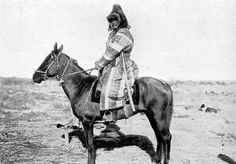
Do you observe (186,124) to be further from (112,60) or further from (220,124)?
(112,60)

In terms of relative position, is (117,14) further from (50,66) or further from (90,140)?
(90,140)

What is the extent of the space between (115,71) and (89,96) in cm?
82

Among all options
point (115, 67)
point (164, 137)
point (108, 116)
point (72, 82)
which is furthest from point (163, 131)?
point (72, 82)

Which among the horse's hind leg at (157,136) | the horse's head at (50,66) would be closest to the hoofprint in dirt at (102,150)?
the horse's hind leg at (157,136)

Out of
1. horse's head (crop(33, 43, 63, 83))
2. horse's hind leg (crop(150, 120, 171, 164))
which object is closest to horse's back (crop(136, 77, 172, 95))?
horse's hind leg (crop(150, 120, 171, 164))

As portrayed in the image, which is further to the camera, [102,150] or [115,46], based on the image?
[102,150]

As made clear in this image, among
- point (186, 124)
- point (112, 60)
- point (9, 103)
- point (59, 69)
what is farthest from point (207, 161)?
point (9, 103)

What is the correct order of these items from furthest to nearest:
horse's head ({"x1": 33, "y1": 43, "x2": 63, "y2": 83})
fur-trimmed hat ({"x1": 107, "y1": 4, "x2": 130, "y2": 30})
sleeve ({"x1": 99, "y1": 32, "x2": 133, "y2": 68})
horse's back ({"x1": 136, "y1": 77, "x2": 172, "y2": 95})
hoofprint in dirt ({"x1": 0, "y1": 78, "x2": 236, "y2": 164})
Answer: hoofprint in dirt ({"x1": 0, "y1": 78, "x2": 236, "y2": 164}), horse's head ({"x1": 33, "y1": 43, "x2": 63, "y2": 83}), horse's back ({"x1": 136, "y1": 77, "x2": 172, "y2": 95}), fur-trimmed hat ({"x1": 107, "y1": 4, "x2": 130, "y2": 30}), sleeve ({"x1": 99, "y1": 32, "x2": 133, "y2": 68})

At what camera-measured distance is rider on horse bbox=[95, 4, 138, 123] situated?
22.2ft

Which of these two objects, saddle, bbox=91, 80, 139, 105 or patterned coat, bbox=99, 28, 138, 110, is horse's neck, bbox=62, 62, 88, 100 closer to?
saddle, bbox=91, 80, 139, 105

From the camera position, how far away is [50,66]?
7188 mm

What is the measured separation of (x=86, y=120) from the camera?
23.0 feet

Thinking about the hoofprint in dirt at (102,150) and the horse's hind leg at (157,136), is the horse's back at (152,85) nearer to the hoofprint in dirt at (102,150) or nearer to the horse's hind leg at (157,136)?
the horse's hind leg at (157,136)

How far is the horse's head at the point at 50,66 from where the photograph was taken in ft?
23.5
